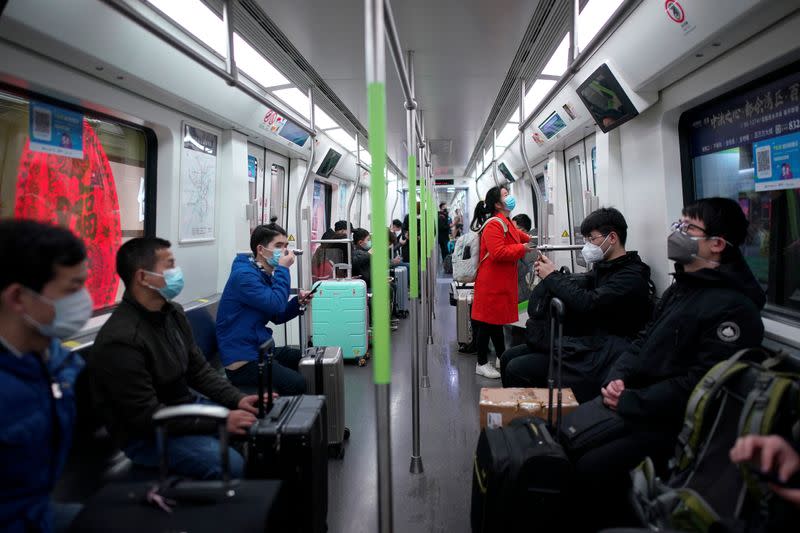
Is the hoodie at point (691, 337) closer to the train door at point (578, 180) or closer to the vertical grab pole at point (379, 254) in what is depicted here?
the vertical grab pole at point (379, 254)

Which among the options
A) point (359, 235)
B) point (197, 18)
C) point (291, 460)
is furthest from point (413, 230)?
point (359, 235)

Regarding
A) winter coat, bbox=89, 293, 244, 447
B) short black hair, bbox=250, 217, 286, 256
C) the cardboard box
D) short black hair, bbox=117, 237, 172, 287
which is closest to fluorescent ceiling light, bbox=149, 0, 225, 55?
short black hair, bbox=250, 217, 286, 256

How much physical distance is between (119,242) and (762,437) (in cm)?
363

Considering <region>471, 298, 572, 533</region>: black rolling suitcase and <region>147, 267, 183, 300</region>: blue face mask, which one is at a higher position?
<region>147, 267, 183, 300</region>: blue face mask

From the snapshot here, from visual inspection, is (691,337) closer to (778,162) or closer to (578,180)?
(778,162)

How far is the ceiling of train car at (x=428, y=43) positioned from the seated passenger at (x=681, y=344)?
1905 mm

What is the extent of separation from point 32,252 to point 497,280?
3404mm

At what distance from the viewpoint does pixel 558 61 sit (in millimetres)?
4129

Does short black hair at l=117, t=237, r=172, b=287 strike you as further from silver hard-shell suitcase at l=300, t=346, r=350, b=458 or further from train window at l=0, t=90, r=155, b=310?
silver hard-shell suitcase at l=300, t=346, r=350, b=458

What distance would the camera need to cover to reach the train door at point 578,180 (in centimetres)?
545

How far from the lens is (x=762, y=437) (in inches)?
48.6

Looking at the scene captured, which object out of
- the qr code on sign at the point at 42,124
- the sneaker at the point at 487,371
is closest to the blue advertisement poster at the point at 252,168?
→ the qr code on sign at the point at 42,124

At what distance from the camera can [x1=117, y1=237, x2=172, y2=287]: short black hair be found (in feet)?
6.68

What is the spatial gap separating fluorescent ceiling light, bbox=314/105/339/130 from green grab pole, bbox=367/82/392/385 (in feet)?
14.5
